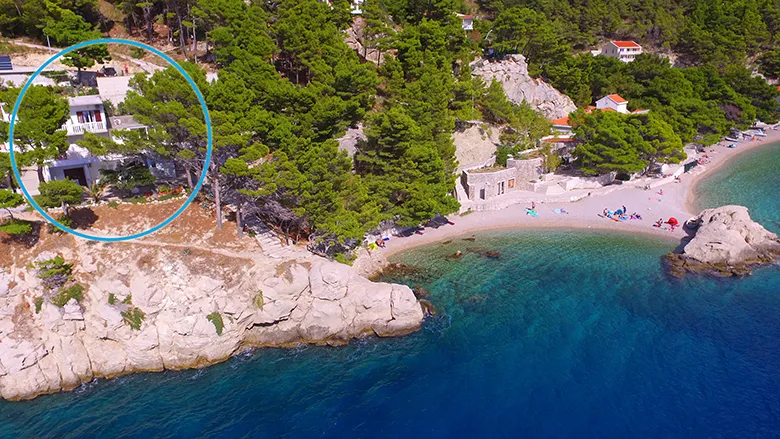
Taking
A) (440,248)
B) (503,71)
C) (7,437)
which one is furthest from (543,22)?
(7,437)

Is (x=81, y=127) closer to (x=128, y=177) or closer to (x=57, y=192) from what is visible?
(x=128, y=177)

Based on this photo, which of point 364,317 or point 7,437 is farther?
point 364,317

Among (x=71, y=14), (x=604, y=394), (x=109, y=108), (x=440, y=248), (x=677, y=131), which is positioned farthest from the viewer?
(x=677, y=131)

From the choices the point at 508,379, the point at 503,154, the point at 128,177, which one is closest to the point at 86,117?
the point at 128,177

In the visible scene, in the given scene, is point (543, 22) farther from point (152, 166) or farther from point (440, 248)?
point (152, 166)

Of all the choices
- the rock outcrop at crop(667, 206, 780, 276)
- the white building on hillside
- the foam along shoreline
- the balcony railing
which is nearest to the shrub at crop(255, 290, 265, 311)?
the foam along shoreline

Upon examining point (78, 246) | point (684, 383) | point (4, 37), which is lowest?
point (684, 383)

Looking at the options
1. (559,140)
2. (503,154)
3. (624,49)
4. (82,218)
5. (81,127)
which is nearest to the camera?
(82,218)

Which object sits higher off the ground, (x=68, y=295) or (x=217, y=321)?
(x=68, y=295)
